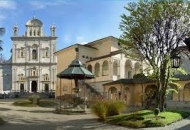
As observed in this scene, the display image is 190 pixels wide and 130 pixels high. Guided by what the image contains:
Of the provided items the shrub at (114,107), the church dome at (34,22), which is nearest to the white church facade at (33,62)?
the church dome at (34,22)

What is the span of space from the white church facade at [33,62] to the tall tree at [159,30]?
2199 inches

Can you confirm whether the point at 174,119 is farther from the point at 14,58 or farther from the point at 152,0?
the point at 14,58

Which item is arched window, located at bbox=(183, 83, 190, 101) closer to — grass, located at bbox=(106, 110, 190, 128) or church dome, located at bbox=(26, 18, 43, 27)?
grass, located at bbox=(106, 110, 190, 128)

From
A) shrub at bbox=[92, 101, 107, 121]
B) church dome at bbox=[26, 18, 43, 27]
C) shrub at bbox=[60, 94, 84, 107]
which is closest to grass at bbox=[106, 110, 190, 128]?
shrub at bbox=[92, 101, 107, 121]

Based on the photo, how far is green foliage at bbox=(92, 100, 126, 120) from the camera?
787 inches

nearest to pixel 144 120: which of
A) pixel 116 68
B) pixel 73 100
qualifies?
pixel 73 100

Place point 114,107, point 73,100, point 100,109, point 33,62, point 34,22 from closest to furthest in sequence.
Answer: point 100,109 → point 114,107 → point 73,100 → point 33,62 → point 34,22

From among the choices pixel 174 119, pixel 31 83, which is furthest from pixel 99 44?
pixel 174 119

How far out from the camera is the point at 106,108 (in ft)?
67.5

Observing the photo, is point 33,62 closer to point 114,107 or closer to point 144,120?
point 114,107

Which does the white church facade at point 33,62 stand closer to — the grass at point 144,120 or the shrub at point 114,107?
the shrub at point 114,107

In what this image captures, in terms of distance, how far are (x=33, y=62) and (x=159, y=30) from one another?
59467mm

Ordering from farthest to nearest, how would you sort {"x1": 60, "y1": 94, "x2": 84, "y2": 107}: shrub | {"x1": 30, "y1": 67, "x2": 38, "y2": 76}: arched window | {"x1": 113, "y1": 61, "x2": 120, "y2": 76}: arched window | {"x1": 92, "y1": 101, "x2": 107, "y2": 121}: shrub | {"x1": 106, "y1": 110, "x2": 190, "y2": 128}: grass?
{"x1": 30, "y1": 67, "x2": 38, "y2": 76}: arched window, {"x1": 113, "y1": 61, "x2": 120, "y2": 76}: arched window, {"x1": 60, "y1": 94, "x2": 84, "y2": 107}: shrub, {"x1": 92, "y1": 101, "x2": 107, "y2": 121}: shrub, {"x1": 106, "y1": 110, "x2": 190, "y2": 128}: grass

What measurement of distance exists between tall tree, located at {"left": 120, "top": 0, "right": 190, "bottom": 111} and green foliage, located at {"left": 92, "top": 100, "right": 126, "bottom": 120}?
2.62m
